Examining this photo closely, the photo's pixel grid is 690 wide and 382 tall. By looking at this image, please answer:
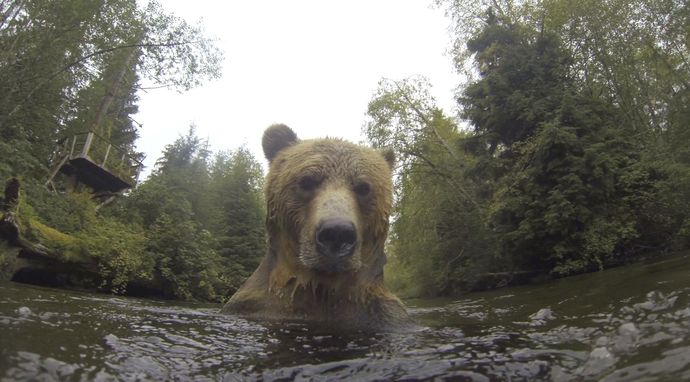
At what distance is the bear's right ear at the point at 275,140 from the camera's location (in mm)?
4469

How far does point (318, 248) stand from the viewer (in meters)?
3.18

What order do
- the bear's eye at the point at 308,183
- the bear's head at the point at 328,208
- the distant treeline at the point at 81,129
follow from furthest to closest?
the distant treeline at the point at 81,129 < the bear's eye at the point at 308,183 < the bear's head at the point at 328,208

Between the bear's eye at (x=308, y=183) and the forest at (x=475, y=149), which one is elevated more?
the forest at (x=475, y=149)

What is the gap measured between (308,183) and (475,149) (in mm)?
17134

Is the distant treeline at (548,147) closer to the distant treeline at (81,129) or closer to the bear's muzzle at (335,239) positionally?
the distant treeline at (81,129)

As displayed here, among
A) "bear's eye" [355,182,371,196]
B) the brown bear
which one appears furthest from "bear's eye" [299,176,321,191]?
"bear's eye" [355,182,371,196]

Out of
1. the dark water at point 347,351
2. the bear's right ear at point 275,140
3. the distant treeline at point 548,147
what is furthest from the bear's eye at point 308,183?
the distant treeline at point 548,147

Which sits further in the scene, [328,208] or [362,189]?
[362,189]

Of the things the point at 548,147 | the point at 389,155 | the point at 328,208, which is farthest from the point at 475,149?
the point at 328,208

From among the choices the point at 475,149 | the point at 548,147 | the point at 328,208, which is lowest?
the point at 328,208

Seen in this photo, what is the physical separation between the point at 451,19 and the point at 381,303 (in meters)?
23.4

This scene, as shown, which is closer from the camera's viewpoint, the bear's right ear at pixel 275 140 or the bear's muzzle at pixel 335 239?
the bear's muzzle at pixel 335 239

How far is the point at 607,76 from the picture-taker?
1731cm

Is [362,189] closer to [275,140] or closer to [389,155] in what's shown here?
[389,155]
